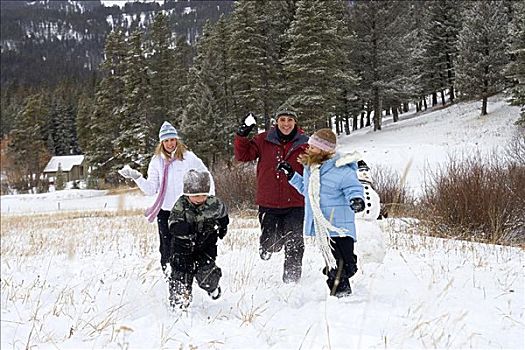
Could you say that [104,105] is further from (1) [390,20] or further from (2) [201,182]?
(2) [201,182]

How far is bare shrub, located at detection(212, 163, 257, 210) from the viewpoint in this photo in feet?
51.7

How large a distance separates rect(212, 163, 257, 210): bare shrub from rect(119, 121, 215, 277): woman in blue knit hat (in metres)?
10.4

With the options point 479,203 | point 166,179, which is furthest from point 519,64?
point 166,179

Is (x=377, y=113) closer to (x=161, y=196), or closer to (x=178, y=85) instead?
(x=178, y=85)

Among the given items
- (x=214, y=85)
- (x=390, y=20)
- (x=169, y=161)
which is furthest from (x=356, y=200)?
(x=390, y=20)

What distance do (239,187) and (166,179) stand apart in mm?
10973

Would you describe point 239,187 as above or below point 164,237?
above

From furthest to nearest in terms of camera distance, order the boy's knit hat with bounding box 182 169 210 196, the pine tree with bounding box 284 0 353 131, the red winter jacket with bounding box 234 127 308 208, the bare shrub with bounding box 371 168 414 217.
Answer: the pine tree with bounding box 284 0 353 131
the bare shrub with bounding box 371 168 414 217
the red winter jacket with bounding box 234 127 308 208
the boy's knit hat with bounding box 182 169 210 196

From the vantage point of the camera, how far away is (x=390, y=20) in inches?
1330

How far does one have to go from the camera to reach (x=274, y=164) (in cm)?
517

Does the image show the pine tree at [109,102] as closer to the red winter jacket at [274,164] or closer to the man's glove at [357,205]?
the red winter jacket at [274,164]

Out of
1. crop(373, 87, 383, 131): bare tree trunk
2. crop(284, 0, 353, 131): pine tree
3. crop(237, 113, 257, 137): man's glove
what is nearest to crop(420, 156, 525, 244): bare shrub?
crop(237, 113, 257, 137): man's glove

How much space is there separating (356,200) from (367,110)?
39429mm

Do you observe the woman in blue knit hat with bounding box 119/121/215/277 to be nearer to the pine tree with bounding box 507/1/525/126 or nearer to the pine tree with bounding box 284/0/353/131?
the pine tree with bounding box 284/0/353/131
